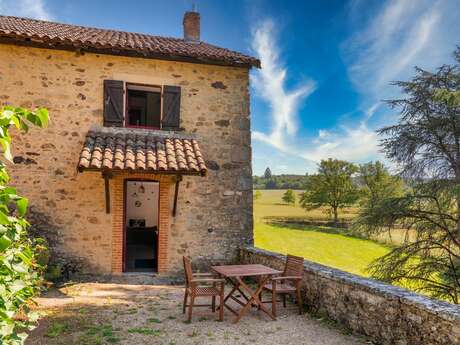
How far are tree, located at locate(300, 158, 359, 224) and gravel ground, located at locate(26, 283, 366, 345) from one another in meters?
33.9

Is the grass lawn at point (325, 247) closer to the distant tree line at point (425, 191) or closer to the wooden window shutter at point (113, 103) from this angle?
the distant tree line at point (425, 191)

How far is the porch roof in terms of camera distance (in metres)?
7.52

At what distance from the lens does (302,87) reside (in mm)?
25453

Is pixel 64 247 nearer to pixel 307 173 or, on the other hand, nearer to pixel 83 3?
pixel 83 3

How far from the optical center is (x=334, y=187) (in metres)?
39.0

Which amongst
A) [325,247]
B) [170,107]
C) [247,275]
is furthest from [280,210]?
[247,275]

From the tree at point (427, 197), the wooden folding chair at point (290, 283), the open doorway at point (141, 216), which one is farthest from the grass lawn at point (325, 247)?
the wooden folding chair at point (290, 283)

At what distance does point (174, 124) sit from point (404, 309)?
6658 mm

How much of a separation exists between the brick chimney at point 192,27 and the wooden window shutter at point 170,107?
348cm

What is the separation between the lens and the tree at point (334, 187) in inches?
1513

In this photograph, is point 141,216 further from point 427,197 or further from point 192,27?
point 427,197

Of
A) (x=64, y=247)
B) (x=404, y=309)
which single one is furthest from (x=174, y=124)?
(x=404, y=309)

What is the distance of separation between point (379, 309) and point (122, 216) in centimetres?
610

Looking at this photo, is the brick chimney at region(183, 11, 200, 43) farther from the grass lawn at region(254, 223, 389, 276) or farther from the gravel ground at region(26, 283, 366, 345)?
the grass lawn at region(254, 223, 389, 276)
